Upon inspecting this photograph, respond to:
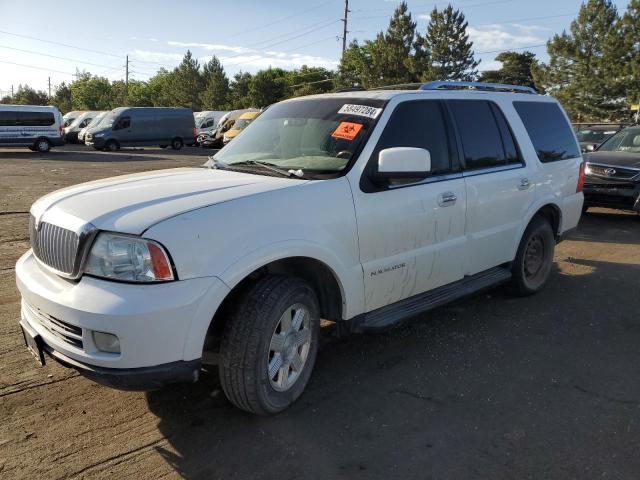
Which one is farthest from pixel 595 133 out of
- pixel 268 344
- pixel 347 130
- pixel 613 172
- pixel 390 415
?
pixel 268 344

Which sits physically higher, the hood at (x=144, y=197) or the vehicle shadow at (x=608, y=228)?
the hood at (x=144, y=197)

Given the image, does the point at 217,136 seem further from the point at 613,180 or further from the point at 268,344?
the point at 268,344

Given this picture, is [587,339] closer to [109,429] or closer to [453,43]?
[109,429]

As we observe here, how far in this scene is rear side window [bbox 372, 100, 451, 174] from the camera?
3775 mm

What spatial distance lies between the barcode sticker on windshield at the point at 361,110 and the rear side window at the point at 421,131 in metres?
0.12

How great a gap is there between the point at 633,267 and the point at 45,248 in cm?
632

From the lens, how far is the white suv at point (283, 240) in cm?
261

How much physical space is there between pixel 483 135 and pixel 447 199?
898mm

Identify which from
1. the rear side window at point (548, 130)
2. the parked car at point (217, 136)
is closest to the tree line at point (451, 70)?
the parked car at point (217, 136)

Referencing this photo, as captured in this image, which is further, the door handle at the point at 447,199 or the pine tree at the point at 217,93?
the pine tree at the point at 217,93

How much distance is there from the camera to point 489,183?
175 inches

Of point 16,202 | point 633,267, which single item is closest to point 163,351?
point 633,267

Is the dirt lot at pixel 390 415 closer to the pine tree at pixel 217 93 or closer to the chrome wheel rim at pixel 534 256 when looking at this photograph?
the chrome wheel rim at pixel 534 256

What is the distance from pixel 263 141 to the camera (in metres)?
4.13
